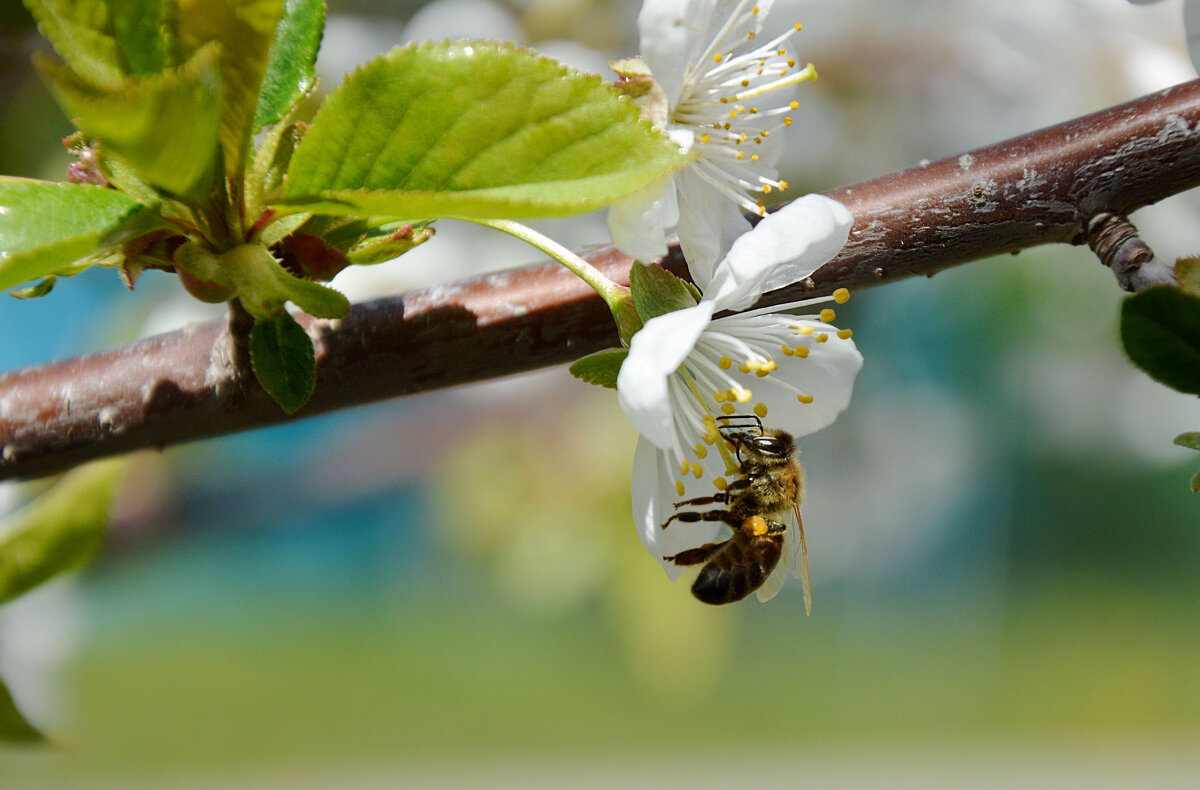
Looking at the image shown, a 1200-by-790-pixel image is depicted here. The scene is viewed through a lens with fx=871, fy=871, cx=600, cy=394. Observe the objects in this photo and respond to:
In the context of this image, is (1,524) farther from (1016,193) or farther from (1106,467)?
(1106,467)

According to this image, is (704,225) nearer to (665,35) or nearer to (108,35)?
(665,35)

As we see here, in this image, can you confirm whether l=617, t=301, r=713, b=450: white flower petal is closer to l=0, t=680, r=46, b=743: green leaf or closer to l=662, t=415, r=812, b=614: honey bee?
l=662, t=415, r=812, b=614: honey bee

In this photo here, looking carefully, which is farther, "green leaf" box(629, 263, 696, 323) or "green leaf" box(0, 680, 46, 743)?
"green leaf" box(0, 680, 46, 743)

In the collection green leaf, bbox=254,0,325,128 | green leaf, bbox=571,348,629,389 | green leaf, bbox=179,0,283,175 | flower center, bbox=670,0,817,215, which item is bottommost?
green leaf, bbox=571,348,629,389

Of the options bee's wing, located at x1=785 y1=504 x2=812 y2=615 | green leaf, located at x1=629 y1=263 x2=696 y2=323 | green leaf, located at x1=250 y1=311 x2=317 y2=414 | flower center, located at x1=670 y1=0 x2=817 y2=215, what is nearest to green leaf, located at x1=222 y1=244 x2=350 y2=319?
green leaf, located at x1=250 y1=311 x2=317 y2=414

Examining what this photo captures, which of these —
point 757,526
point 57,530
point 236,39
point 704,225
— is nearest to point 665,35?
point 704,225

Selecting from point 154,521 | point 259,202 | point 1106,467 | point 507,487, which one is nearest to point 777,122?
point 259,202

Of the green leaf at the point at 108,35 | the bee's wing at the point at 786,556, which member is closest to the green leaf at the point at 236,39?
the green leaf at the point at 108,35
